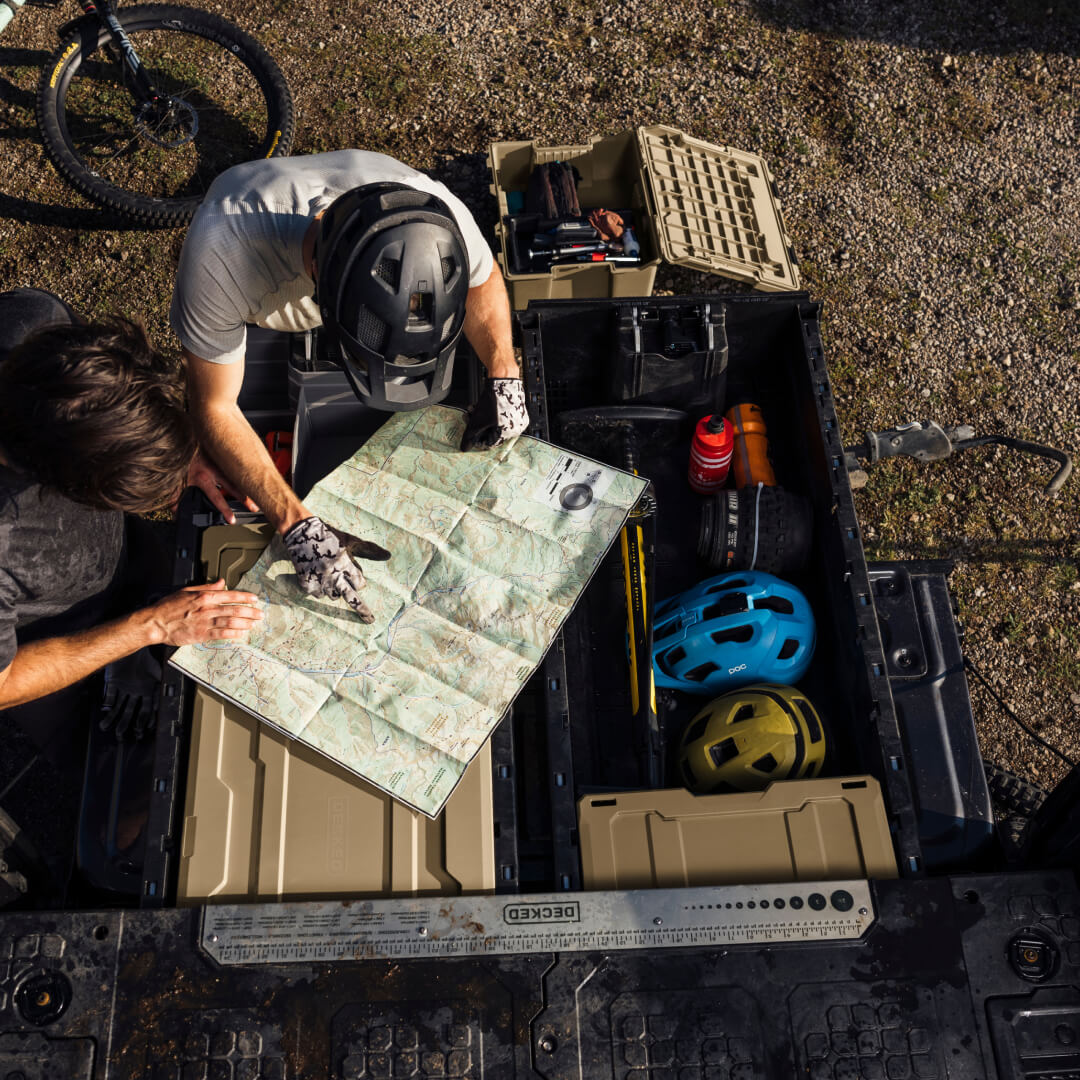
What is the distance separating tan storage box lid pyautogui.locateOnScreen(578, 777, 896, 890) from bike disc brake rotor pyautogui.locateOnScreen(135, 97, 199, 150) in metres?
5.25

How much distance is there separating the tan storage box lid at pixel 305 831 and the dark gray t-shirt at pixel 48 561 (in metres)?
0.61

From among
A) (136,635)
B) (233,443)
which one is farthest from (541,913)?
(233,443)

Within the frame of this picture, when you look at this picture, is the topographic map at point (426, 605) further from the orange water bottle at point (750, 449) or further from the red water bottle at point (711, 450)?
the orange water bottle at point (750, 449)

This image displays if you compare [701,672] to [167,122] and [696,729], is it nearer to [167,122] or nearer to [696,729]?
[696,729]

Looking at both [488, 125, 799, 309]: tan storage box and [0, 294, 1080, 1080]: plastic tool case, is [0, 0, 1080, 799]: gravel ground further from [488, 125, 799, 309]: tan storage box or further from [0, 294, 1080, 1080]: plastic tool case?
[0, 294, 1080, 1080]: plastic tool case

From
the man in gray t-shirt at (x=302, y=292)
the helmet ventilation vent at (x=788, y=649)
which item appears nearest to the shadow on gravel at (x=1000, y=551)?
the helmet ventilation vent at (x=788, y=649)

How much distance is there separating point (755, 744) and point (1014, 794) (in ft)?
5.44

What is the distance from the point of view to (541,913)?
7.17 ft

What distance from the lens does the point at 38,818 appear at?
3809 mm

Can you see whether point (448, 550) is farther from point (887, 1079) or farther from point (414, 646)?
point (887, 1079)

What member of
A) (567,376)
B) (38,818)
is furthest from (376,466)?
(38,818)

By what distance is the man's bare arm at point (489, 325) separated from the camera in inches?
119

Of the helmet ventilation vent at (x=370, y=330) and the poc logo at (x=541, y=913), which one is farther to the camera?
the helmet ventilation vent at (x=370, y=330)

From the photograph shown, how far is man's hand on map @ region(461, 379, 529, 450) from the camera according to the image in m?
2.84
